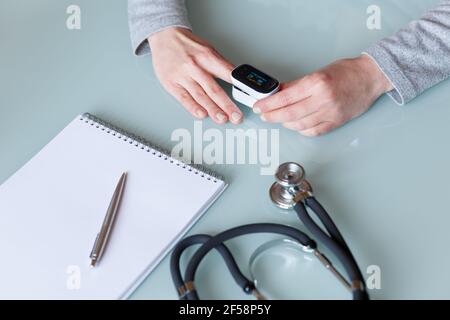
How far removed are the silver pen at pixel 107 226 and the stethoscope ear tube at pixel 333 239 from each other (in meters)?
0.24

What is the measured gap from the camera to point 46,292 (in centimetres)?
67

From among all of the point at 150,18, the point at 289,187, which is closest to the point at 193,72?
the point at 150,18

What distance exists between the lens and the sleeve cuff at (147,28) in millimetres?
952

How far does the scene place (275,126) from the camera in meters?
0.86

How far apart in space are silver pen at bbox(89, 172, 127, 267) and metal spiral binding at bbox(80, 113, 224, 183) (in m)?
0.07

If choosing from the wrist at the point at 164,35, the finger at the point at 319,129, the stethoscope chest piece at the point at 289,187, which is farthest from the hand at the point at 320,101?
the wrist at the point at 164,35

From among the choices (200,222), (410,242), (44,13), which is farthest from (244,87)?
(44,13)

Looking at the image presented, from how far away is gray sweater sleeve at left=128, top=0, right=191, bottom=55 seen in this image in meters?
0.96

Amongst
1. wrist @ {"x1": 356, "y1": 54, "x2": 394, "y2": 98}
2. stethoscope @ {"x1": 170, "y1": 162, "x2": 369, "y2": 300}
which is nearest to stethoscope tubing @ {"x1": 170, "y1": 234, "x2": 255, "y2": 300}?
stethoscope @ {"x1": 170, "y1": 162, "x2": 369, "y2": 300}

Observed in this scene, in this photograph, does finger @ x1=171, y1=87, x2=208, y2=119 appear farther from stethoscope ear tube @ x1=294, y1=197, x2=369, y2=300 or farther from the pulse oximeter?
stethoscope ear tube @ x1=294, y1=197, x2=369, y2=300

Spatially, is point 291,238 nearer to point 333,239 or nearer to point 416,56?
point 333,239

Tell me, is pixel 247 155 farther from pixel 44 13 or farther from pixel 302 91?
pixel 44 13
